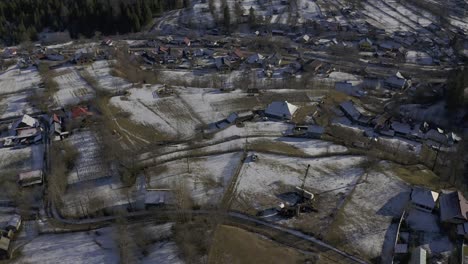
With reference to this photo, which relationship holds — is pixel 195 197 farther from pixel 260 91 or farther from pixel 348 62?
pixel 348 62

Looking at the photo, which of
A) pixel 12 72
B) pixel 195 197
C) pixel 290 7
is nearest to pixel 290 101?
pixel 195 197

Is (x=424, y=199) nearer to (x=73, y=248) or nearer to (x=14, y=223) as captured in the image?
(x=73, y=248)


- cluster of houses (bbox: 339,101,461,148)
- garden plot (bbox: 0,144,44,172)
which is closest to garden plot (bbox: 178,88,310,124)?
cluster of houses (bbox: 339,101,461,148)

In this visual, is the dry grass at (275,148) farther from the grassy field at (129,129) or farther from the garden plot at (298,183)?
the grassy field at (129,129)

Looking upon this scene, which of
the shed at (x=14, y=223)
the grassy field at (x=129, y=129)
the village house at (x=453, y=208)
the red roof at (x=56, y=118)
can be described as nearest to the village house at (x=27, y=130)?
the red roof at (x=56, y=118)

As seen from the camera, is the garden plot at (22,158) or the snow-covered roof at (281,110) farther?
the snow-covered roof at (281,110)

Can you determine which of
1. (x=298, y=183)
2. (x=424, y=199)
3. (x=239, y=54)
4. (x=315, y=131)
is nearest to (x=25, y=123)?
(x=298, y=183)
